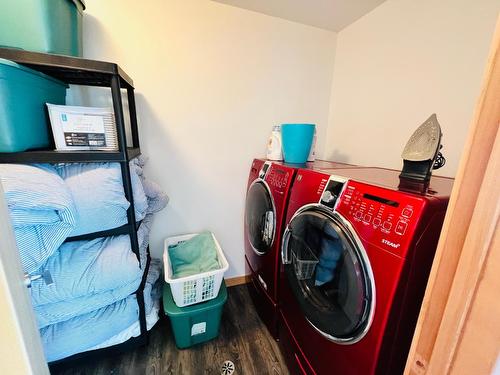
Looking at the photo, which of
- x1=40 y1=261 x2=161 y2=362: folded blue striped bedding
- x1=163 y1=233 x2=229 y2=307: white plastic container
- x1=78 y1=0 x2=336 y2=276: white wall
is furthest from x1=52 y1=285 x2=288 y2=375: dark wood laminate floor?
x1=78 y1=0 x2=336 y2=276: white wall

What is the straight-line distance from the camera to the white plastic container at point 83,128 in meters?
0.91

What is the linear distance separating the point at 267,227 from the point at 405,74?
1.24 metres

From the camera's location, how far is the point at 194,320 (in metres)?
1.29

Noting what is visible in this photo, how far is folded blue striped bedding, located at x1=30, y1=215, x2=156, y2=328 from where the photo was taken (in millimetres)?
940

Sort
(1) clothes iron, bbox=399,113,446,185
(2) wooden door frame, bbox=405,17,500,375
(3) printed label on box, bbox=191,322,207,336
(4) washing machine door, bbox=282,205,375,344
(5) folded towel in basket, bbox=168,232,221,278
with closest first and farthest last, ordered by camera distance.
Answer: (2) wooden door frame, bbox=405,17,500,375 < (4) washing machine door, bbox=282,205,375,344 < (1) clothes iron, bbox=399,113,446,185 < (3) printed label on box, bbox=191,322,207,336 < (5) folded towel in basket, bbox=168,232,221,278

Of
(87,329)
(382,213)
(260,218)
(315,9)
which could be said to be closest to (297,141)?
(260,218)

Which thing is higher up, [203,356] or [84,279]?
[84,279]

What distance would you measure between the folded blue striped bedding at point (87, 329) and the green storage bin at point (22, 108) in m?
0.86

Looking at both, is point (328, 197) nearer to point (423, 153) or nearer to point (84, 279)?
point (423, 153)

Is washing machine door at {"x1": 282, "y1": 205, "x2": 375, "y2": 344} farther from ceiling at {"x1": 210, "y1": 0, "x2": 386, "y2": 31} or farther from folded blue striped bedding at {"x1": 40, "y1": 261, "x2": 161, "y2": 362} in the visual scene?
ceiling at {"x1": 210, "y1": 0, "x2": 386, "y2": 31}

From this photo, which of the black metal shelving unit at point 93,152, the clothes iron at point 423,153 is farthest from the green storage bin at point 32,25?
the clothes iron at point 423,153

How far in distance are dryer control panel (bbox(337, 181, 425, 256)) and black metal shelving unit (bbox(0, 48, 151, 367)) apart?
981 mm

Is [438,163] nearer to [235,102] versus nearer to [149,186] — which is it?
[235,102]

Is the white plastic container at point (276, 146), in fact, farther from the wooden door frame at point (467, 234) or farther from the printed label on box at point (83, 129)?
the wooden door frame at point (467, 234)
